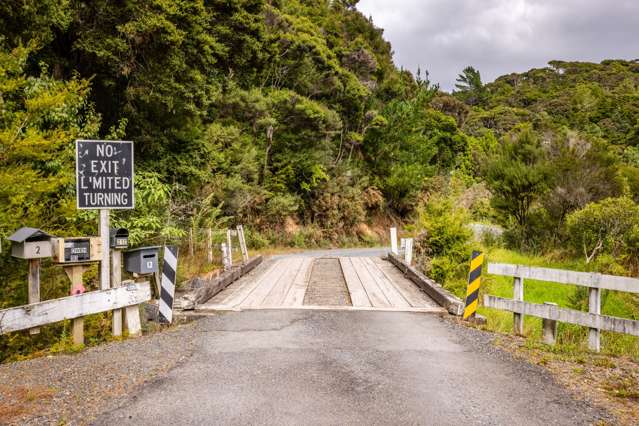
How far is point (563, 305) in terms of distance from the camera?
12.7m

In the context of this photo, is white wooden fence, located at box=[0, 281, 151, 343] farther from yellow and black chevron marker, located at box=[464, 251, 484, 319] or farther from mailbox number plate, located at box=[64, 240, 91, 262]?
yellow and black chevron marker, located at box=[464, 251, 484, 319]

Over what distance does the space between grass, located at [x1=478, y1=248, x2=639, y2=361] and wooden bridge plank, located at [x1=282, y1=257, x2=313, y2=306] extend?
3.20m

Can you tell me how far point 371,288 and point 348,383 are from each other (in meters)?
5.27

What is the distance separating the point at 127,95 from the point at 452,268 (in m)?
9.95

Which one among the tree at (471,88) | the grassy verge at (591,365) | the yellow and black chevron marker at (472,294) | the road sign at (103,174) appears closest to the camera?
the grassy verge at (591,365)

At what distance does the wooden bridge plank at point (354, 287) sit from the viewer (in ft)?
26.2

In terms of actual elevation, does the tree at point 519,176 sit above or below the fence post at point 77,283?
above


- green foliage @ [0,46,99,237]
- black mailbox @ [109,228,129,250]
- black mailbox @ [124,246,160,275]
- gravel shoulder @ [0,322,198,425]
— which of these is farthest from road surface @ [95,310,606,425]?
green foliage @ [0,46,99,237]

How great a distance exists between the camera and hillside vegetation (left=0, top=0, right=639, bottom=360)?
8461mm

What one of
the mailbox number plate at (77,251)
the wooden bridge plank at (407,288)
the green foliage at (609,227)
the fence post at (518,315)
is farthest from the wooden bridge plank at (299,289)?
the green foliage at (609,227)

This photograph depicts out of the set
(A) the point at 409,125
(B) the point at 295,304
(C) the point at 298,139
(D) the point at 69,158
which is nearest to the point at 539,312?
(B) the point at 295,304

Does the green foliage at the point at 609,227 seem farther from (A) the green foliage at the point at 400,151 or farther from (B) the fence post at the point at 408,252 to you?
(A) the green foliage at the point at 400,151

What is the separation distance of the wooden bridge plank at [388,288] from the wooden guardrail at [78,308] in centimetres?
412

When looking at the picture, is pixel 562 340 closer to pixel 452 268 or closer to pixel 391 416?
pixel 452 268
